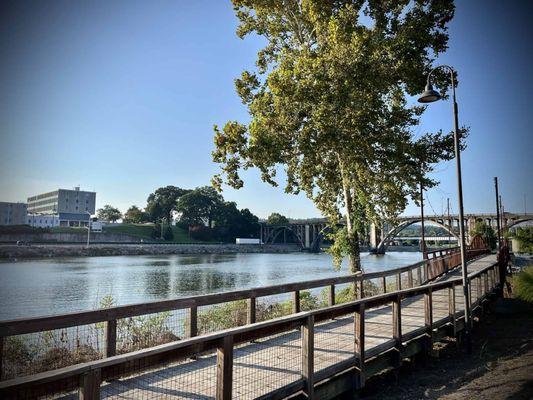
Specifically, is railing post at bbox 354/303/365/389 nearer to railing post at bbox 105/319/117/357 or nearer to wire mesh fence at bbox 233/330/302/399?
wire mesh fence at bbox 233/330/302/399

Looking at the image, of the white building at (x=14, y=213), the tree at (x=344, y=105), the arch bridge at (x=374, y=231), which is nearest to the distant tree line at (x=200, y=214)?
the arch bridge at (x=374, y=231)

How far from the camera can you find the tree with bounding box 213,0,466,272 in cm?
1265

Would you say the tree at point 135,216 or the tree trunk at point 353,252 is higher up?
the tree at point 135,216

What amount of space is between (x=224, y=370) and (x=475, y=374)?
672 cm

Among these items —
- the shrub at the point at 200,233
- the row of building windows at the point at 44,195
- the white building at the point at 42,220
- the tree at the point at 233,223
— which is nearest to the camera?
the shrub at the point at 200,233

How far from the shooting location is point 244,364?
6305mm

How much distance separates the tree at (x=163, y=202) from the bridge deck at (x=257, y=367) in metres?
136

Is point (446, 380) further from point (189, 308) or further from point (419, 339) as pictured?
point (189, 308)

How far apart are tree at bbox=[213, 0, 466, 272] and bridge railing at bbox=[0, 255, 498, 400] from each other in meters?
6.35

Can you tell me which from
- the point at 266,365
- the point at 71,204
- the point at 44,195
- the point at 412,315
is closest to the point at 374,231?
the point at 412,315

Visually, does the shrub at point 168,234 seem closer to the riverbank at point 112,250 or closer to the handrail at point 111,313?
the riverbank at point 112,250

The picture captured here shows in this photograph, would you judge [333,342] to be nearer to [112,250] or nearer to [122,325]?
[122,325]

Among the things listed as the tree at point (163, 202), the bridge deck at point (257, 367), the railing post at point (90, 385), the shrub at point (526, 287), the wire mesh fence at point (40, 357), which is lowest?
the wire mesh fence at point (40, 357)

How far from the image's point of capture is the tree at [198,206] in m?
132
